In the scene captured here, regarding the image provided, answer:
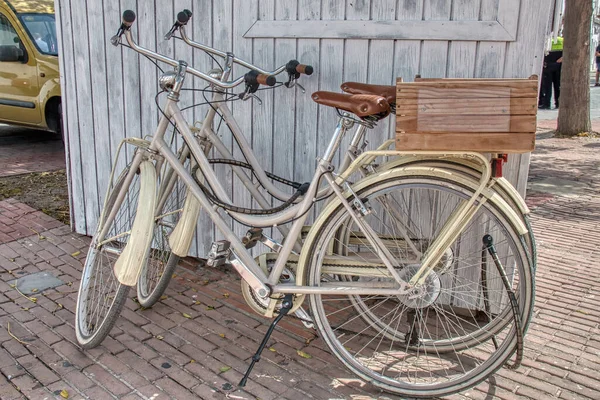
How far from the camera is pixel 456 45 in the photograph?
337 centimetres

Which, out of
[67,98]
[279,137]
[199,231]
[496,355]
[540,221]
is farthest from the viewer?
[540,221]

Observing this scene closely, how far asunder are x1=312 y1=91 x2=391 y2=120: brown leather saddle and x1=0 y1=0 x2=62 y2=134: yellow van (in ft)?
22.2

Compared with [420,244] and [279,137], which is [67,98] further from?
[420,244]

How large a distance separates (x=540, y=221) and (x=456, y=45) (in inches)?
122

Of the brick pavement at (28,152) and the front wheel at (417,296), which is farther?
the brick pavement at (28,152)

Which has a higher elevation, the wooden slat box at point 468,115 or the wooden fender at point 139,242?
the wooden slat box at point 468,115

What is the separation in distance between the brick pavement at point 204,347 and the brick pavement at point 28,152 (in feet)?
10.5

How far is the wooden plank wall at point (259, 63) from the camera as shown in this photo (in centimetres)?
334

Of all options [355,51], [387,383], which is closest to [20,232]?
[355,51]

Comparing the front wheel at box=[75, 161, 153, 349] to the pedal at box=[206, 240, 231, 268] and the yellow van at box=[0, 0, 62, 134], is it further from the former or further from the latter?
the yellow van at box=[0, 0, 62, 134]

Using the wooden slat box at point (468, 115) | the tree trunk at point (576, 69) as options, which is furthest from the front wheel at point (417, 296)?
the tree trunk at point (576, 69)

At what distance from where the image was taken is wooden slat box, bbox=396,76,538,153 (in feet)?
8.14

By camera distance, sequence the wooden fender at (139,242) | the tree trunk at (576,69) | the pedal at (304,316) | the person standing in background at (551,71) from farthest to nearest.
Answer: the person standing in background at (551,71) < the tree trunk at (576,69) < the pedal at (304,316) < the wooden fender at (139,242)

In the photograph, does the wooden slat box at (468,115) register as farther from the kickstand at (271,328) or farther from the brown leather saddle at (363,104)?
the kickstand at (271,328)
